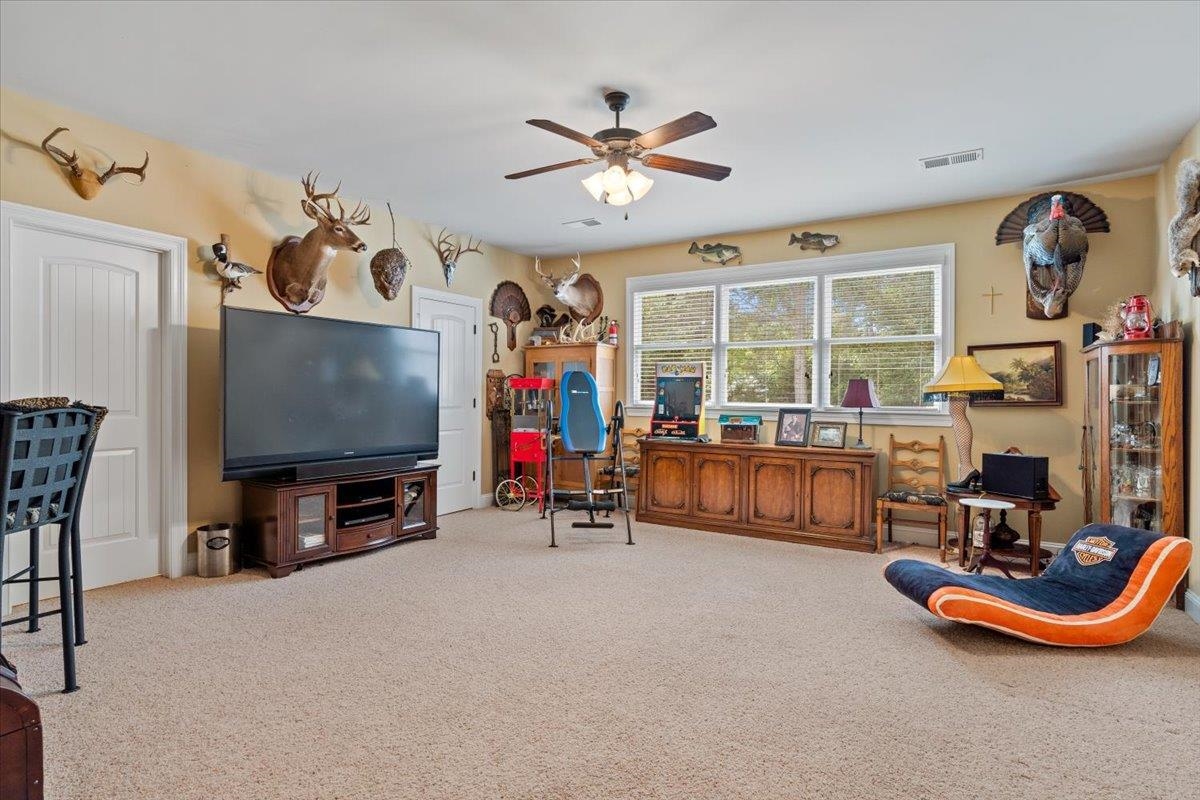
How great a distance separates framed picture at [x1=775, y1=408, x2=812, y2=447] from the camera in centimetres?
532

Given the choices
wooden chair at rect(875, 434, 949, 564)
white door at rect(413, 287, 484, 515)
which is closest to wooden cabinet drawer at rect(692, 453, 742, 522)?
wooden chair at rect(875, 434, 949, 564)

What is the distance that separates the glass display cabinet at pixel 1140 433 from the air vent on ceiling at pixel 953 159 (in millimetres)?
1411

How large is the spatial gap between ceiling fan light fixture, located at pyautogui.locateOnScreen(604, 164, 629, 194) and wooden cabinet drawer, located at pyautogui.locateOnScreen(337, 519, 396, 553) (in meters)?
2.95

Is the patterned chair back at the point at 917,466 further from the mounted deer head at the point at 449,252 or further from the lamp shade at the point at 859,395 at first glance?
the mounted deer head at the point at 449,252

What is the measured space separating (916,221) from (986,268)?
666 mm

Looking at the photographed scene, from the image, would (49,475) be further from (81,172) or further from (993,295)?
(993,295)

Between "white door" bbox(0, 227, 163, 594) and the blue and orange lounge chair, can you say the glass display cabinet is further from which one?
"white door" bbox(0, 227, 163, 594)

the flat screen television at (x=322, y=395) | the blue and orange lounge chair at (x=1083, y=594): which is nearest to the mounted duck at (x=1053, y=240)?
the blue and orange lounge chair at (x=1083, y=594)

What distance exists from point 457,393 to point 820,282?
141 inches

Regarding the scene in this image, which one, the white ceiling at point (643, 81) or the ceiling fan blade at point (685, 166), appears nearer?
the white ceiling at point (643, 81)

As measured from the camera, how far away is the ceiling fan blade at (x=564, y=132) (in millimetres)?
2887

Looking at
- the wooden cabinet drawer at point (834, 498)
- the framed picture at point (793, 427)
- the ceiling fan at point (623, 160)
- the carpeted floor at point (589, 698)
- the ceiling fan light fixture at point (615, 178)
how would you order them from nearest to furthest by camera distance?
1. the carpeted floor at point (589, 698)
2. the ceiling fan at point (623, 160)
3. the ceiling fan light fixture at point (615, 178)
4. the wooden cabinet drawer at point (834, 498)
5. the framed picture at point (793, 427)

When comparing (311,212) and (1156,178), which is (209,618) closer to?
(311,212)

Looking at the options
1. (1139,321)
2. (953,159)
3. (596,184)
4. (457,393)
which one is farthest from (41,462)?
(1139,321)
